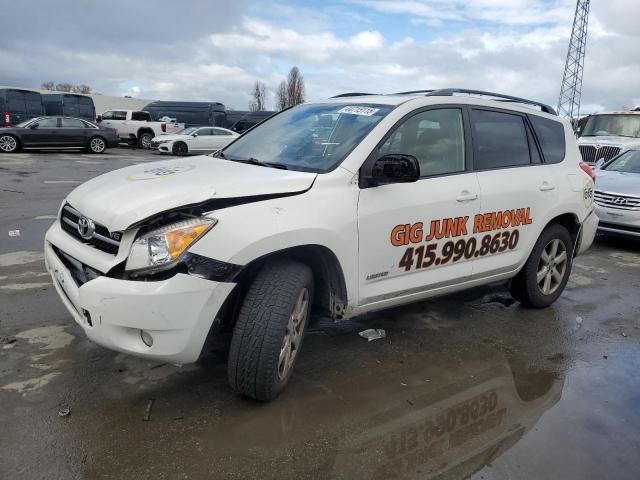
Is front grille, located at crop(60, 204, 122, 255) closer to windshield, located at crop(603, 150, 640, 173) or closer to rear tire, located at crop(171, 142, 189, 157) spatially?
windshield, located at crop(603, 150, 640, 173)

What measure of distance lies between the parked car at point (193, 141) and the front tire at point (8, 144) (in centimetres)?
532

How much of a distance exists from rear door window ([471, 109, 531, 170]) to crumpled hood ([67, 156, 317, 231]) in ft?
5.36

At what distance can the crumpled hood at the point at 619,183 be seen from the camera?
26.3 feet

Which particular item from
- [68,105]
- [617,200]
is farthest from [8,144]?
[617,200]

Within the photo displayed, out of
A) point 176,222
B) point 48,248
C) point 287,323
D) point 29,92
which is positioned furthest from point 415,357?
point 29,92

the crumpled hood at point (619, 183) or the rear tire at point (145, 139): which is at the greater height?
the rear tire at point (145, 139)

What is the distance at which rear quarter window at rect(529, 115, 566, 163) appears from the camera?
15.8 ft

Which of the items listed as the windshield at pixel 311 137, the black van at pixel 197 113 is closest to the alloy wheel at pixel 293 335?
the windshield at pixel 311 137

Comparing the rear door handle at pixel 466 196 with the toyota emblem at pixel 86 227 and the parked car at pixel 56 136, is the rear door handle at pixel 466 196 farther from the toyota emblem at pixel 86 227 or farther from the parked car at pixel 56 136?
the parked car at pixel 56 136

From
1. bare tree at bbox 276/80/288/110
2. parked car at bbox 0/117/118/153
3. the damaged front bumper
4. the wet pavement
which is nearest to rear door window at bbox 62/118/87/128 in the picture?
parked car at bbox 0/117/118/153

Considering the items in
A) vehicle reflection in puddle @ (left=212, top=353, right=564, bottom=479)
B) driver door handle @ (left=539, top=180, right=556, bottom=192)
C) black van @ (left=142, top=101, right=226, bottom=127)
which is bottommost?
vehicle reflection in puddle @ (left=212, top=353, right=564, bottom=479)

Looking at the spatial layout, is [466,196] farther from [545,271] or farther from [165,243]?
[165,243]

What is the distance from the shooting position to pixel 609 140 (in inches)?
510

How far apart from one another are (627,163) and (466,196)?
7.07 m
